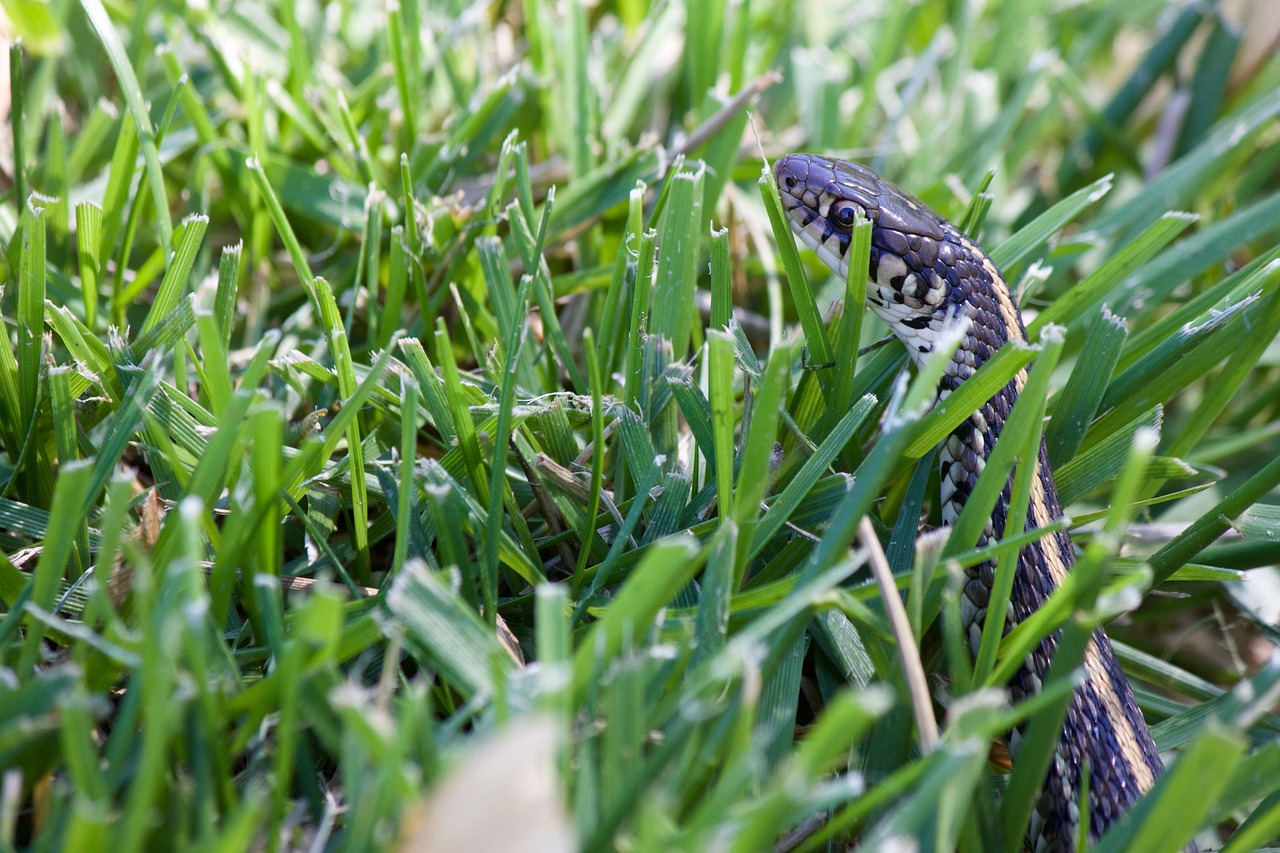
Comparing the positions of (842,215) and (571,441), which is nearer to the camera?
(571,441)

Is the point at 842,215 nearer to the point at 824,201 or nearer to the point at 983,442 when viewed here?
the point at 824,201

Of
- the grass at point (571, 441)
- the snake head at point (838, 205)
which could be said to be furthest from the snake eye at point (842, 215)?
the grass at point (571, 441)

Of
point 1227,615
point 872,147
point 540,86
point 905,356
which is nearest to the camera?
point 905,356

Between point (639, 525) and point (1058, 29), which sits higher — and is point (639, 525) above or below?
below

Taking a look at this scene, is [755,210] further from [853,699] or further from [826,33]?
[853,699]

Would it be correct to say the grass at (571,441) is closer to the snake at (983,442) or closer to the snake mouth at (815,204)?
the snake at (983,442)

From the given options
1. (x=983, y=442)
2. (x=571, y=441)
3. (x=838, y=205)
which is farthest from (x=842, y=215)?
(x=571, y=441)

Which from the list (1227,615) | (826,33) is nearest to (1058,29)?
(826,33)
